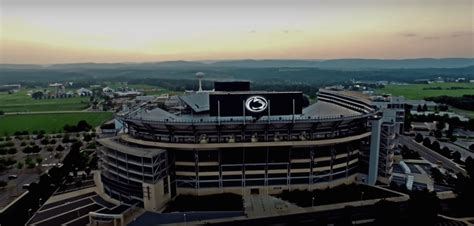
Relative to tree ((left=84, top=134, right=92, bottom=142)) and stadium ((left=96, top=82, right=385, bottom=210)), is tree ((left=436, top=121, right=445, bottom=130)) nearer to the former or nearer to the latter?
stadium ((left=96, top=82, right=385, bottom=210))

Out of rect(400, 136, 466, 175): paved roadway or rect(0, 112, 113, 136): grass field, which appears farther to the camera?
rect(0, 112, 113, 136): grass field

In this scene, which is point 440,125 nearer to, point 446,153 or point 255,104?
point 446,153

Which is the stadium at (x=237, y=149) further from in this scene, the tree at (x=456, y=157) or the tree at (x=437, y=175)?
Result: the tree at (x=456, y=157)

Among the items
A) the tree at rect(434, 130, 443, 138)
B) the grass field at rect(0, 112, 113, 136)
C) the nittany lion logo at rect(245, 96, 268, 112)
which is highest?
the nittany lion logo at rect(245, 96, 268, 112)

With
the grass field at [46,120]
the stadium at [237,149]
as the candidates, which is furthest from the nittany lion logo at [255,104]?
the grass field at [46,120]

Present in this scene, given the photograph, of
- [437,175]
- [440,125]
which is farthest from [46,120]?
[440,125]

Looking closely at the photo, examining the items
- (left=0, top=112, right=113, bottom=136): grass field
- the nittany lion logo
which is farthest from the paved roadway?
(left=0, top=112, right=113, bottom=136): grass field
